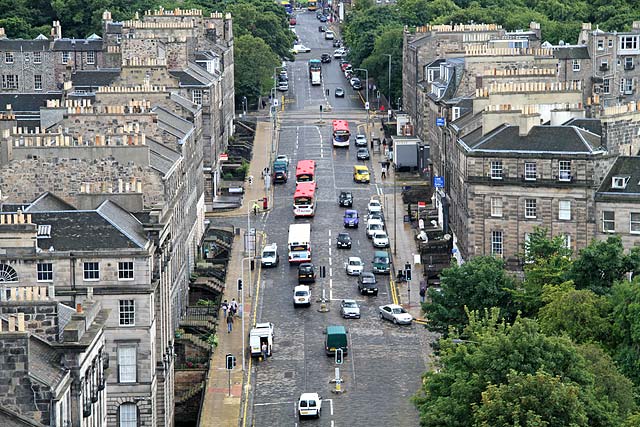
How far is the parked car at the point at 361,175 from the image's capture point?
598 feet

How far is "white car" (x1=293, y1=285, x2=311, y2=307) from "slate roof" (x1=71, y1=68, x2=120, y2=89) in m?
43.9

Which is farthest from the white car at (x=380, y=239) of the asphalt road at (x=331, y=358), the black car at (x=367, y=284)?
the black car at (x=367, y=284)

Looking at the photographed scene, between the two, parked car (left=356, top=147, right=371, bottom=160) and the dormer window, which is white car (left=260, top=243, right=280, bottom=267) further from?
parked car (left=356, top=147, right=371, bottom=160)

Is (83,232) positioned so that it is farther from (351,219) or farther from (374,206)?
(374,206)

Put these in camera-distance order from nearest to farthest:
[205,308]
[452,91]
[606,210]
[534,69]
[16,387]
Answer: [16,387]
[606,210]
[205,308]
[534,69]
[452,91]

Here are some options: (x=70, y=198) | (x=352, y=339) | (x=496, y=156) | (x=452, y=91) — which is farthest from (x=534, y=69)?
(x=70, y=198)

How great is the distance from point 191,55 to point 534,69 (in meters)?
42.8

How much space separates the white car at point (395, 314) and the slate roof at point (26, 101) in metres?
51.2

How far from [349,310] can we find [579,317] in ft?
106

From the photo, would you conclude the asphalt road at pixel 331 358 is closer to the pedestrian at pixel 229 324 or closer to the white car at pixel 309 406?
the white car at pixel 309 406

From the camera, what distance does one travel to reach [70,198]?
11194 centimetres

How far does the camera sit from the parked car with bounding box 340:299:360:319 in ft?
431

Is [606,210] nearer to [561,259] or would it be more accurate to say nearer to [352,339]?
[561,259]

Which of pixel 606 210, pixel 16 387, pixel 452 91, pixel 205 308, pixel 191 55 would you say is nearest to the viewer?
pixel 16 387
